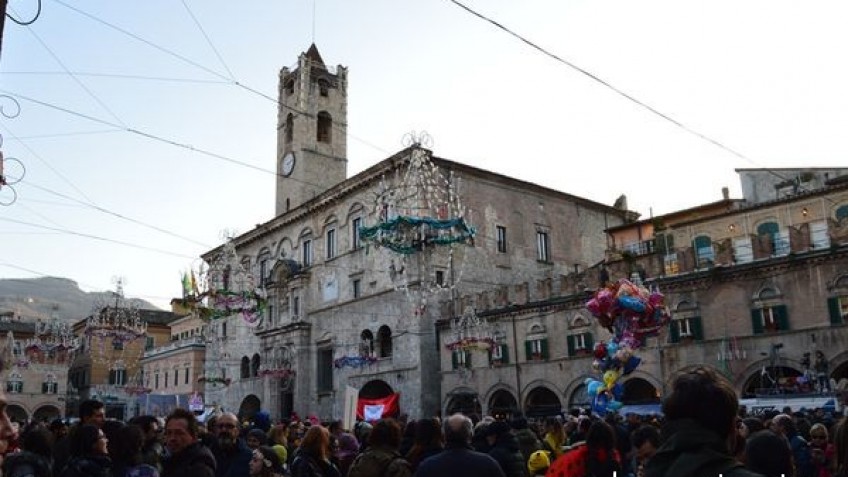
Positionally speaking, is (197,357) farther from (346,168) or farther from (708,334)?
(708,334)

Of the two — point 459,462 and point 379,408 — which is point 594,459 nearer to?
point 459,462

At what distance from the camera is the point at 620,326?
13719mm

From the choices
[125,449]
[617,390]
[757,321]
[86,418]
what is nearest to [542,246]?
[757,321]

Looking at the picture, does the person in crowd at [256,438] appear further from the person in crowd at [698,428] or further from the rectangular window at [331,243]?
the rectangular window at [331,243]

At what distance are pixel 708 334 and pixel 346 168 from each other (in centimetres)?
2629

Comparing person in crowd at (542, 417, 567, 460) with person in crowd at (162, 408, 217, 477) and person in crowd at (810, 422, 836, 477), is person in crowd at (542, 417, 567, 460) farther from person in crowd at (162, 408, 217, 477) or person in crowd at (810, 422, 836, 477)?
person in crowd at (162, 408, 217, 477)

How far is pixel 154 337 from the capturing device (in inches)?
2470

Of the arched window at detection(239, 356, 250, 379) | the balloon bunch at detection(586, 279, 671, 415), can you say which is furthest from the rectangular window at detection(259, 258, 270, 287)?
the balloon bunch at detection(586, 279, 671, 415)

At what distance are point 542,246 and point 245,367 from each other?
20.4m

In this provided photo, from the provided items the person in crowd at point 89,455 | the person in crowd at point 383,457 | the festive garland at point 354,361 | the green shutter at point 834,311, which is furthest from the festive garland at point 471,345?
the person in crowd at point 89,455

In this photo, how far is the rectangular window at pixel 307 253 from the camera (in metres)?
39.6

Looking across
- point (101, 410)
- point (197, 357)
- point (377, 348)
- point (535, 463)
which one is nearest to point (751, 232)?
point (377, 348)

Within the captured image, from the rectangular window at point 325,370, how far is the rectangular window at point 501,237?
10.1m

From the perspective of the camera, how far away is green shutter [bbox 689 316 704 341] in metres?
23.7
